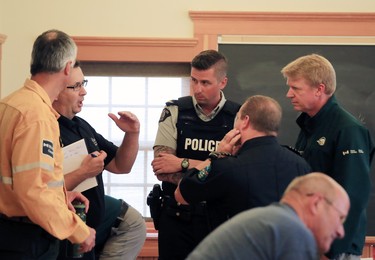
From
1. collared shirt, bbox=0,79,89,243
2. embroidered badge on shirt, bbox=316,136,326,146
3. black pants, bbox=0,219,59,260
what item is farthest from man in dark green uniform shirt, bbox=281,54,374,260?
black pants, bbox=0,219,59,260

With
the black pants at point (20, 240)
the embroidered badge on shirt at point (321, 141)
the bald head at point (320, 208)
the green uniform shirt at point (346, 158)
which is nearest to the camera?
the bald head at point (320, 208)

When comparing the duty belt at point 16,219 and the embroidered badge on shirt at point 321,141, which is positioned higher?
the embroidered badge on shirt at point 321,141

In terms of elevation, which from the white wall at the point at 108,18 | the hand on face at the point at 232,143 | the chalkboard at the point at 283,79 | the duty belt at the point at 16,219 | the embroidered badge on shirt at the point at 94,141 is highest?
the white wall at the point at 108,18

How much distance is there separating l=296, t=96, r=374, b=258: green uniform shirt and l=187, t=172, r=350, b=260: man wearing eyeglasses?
1.20 meters

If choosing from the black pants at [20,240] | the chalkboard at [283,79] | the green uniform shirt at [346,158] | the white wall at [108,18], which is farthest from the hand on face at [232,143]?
the white wall at [108,18]

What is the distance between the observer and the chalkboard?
19.3 ft

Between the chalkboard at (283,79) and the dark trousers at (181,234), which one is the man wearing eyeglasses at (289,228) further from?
the chalkboard at (283,79)

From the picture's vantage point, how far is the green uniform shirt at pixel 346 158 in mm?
3424

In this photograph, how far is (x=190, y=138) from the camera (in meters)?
4.04

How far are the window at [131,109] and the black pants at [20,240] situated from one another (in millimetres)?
3047

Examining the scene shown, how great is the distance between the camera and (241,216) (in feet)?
7.17

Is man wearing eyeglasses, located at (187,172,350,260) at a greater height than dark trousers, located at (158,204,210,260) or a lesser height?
greater

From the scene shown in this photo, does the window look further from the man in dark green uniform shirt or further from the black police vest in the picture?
the man in dark green uniform shirt

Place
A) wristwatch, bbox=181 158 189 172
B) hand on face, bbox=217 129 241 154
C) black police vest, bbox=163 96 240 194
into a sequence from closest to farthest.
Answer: hand on face, bbox=217 129 241 154 → wristwatch, bbox=181 158 189 172 → black police vest, bbox=163 96 240 194
